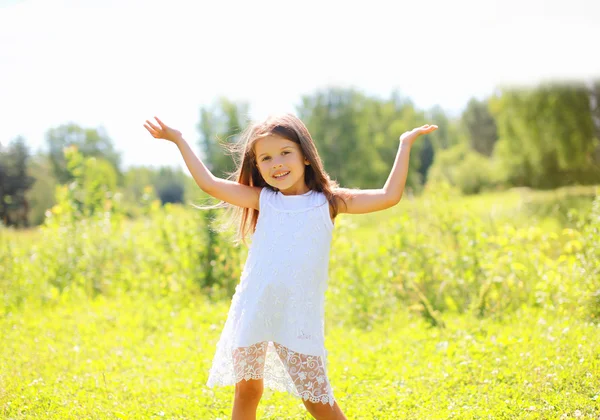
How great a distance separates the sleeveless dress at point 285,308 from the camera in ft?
7.74

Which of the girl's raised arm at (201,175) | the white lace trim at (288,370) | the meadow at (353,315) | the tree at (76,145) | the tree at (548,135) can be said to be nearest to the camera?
the white lace trim at (288,370)

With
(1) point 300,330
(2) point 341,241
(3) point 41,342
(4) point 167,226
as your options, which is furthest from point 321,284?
(4) point 167,226

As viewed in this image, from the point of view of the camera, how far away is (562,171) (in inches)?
318

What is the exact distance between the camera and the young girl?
237 centimetres

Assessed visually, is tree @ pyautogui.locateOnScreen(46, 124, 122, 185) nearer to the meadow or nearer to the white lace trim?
the meadow

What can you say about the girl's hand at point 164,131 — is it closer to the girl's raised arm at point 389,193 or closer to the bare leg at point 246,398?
the girl's raised arm at point 389,193

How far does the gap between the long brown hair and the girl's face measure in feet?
0.09

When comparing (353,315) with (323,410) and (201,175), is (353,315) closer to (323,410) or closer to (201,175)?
(323,410)

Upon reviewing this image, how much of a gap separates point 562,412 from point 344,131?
62.9 ft

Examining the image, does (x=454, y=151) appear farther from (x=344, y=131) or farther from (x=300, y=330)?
(x=300, y=330)

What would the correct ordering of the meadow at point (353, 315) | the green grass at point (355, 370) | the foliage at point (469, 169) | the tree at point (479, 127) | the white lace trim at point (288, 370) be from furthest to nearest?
the tree at point (479, 127) → the foliage at point (469, 169) → the meadow at point (353, 315) → the green grass at point (355, 370) → the white lace trim at point (288, 370)

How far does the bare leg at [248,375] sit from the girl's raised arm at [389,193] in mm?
736

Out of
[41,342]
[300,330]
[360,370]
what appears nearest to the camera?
[300,330]

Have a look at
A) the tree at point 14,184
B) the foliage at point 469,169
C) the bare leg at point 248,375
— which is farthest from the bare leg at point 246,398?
the foliage at point 469,169
